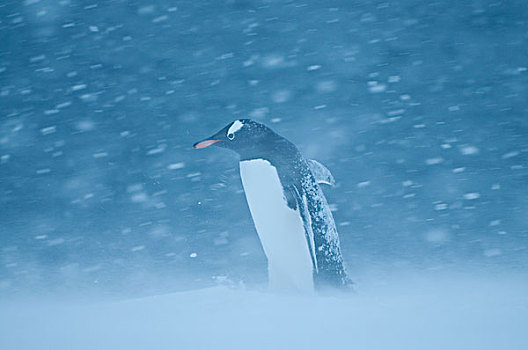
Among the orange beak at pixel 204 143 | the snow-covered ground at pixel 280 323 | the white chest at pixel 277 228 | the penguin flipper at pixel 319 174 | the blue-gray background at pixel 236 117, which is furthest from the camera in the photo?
the blue-gray background at pixel 236 117

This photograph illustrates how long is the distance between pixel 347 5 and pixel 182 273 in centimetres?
296

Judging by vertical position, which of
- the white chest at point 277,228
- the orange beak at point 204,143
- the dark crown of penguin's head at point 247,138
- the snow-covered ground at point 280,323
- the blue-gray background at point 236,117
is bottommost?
the snow-covered ground at point 280,323

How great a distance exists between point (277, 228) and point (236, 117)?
222cm

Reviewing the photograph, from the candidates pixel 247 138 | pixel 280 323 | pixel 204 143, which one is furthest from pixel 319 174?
pixel 280 323

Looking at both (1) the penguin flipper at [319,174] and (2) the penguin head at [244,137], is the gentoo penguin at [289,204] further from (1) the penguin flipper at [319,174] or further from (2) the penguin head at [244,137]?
(1) the penguin flipper at [319,174]

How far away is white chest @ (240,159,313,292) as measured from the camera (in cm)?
170

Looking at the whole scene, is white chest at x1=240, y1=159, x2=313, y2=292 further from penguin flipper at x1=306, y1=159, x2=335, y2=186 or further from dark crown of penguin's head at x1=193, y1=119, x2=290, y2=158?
penguin flipper at x1=306, y1=159, x2=335, y2=186

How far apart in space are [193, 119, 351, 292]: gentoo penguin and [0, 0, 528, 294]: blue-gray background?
201 cm

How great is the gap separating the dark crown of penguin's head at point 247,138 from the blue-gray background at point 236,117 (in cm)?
215

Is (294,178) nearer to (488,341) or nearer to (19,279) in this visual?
(488,341)

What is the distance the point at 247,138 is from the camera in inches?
65.1

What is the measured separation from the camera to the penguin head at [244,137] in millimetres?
1636

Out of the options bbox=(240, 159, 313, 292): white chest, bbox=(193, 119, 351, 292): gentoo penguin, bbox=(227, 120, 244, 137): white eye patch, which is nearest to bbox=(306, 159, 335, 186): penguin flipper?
bbox=(193, 119, 351, 292): gentoo penguin

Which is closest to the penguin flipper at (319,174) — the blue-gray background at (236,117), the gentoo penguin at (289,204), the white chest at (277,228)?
the gentoo penguin at (289,204)
